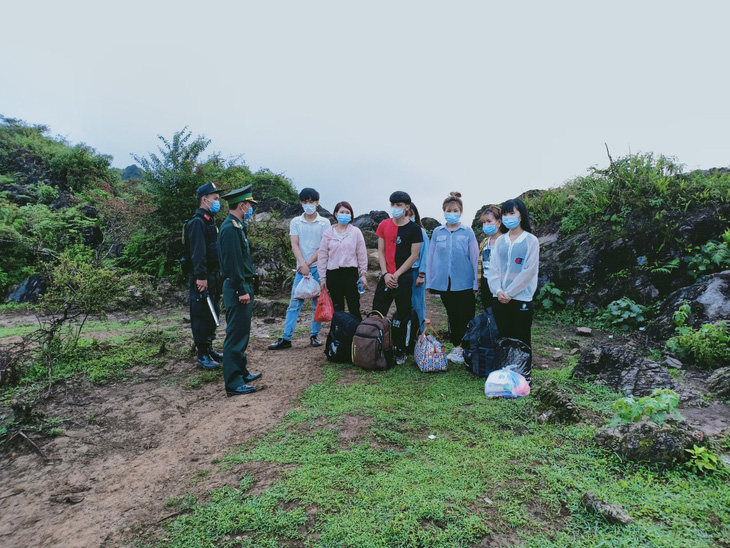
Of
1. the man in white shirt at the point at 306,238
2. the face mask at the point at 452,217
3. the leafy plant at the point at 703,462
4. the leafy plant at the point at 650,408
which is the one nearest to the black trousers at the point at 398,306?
the face mask at the point at 452,217

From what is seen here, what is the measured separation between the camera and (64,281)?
5598mm

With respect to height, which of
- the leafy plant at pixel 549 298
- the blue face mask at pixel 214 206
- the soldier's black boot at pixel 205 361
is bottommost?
the soldier's black boot at pixel 205 361

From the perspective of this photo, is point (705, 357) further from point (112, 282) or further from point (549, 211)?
point (112, 282)

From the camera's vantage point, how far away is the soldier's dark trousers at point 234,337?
4.34m

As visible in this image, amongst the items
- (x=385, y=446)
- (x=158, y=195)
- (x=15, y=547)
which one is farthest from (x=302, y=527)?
(x=158, y=195)

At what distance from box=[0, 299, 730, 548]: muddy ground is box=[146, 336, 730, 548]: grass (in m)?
0.24

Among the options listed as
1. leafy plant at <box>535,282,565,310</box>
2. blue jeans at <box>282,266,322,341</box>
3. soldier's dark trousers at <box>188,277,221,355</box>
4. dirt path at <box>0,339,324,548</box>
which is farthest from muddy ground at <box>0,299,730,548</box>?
leafy plant at <box>535,282,565,310</box>

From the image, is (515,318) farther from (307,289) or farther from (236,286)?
(236,286)

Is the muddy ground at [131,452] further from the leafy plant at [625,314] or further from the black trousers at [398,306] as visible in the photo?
the leafy plant at [625,314]

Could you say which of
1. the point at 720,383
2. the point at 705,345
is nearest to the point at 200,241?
the point at 720,383

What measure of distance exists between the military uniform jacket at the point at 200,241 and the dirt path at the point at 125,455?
1401mm

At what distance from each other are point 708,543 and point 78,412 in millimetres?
5089

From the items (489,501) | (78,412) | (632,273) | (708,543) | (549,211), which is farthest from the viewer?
(549,211)

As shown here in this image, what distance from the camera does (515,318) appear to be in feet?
14.3
